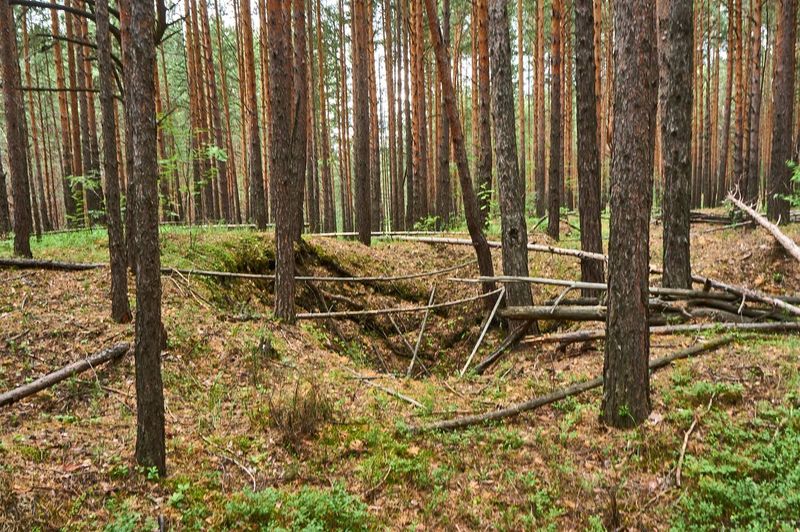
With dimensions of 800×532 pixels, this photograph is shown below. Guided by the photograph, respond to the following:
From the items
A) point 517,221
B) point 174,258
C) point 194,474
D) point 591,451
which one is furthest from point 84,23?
point 591,451

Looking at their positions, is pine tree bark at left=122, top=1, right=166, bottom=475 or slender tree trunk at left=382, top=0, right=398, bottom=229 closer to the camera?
pine tree bark at left=122, top=1, right=166, bottom=475

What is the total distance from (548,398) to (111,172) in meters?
6.09

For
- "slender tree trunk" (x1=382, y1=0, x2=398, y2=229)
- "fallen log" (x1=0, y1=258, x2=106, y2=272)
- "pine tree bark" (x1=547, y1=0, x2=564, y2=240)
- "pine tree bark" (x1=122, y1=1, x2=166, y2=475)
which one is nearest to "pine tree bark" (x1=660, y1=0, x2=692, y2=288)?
"pine tree bark" (x1=547, y1=0, x2=564, y2=240)

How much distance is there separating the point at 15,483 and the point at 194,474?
1186 mm

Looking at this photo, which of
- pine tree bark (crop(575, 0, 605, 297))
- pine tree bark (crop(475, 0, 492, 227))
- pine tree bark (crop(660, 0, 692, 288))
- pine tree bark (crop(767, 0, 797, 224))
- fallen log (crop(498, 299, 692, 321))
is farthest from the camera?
pine tree bark (crop(475, 0, 492, 227))

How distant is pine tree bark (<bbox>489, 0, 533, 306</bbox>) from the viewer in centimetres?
689

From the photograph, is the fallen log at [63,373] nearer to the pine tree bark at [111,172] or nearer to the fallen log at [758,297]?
the pine tree bark at [111,172]

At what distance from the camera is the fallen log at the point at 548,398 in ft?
16.1

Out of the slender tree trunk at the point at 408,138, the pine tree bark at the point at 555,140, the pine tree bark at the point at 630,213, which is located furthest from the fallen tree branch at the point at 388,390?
the slender tree trunk at the point at 408,138

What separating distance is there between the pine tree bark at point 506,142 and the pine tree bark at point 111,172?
5.16 m

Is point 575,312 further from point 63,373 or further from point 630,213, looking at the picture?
point 63,373

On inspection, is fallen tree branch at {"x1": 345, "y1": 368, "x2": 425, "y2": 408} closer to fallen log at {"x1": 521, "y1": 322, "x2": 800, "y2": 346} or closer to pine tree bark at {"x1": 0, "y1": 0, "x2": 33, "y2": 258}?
fallen log at {"x1": 521, "y1": 322, "x2": 800, "y2": 346}

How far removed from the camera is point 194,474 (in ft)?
12.8

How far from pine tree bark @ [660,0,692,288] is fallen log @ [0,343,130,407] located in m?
7.64
